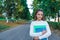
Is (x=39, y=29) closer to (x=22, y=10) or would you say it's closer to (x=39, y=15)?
(x=39, y=15)

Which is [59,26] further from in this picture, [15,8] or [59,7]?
[15,8]

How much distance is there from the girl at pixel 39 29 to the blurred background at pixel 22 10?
2767cm

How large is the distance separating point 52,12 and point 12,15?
132ft

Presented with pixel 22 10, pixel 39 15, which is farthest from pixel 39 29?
pixel 22 10

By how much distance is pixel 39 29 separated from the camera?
167 inches

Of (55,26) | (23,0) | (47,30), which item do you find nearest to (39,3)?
(55,26)

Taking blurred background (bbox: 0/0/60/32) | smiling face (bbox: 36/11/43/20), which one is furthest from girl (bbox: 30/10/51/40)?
blurred background (bbox: 0/0/60/32)

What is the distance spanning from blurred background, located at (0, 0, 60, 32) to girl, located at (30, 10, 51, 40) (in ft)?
90.8

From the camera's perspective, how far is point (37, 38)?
4148 mm

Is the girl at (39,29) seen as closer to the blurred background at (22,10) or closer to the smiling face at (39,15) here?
the smiling face at (39,15)

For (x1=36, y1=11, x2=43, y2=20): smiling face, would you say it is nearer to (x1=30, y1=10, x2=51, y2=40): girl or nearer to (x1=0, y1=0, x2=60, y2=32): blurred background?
(x1=30, y1=10, x2=51, y2=40): girl

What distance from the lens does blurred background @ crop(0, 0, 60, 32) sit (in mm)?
40000

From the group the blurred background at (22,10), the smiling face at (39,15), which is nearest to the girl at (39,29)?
the smiling face at (39,15)

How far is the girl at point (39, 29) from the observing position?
4.18 metres
